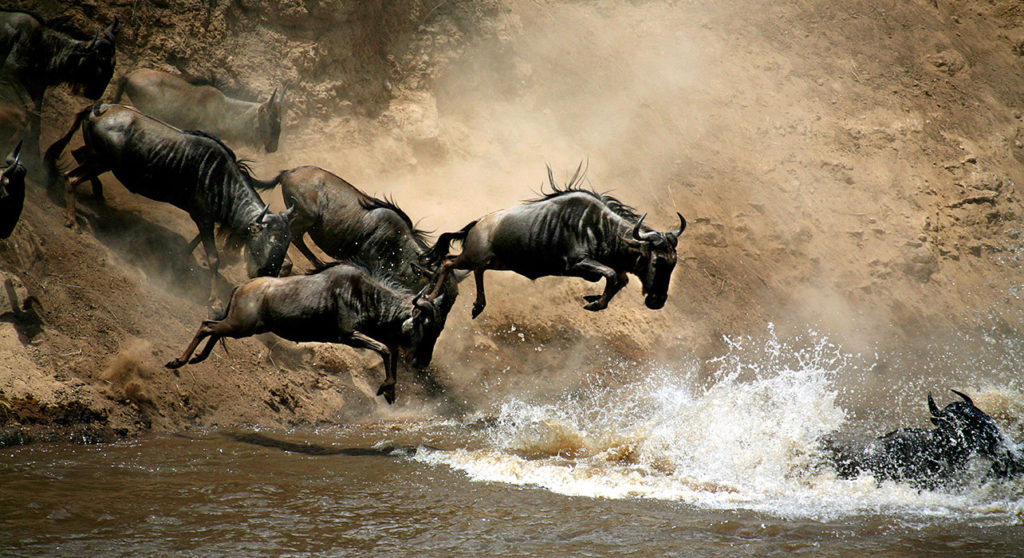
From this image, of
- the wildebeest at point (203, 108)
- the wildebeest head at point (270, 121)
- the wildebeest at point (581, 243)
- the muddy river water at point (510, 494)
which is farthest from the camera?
the wildebeest head at point (270, 121)

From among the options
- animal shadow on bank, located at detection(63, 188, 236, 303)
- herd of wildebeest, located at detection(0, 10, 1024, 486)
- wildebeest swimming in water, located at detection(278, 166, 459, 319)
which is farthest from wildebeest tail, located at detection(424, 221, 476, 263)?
animal shadow on bank, located at detection(63, 188, 236, 303)

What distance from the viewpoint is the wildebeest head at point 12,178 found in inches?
272

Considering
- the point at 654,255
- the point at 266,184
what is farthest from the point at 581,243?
the point at 266,184

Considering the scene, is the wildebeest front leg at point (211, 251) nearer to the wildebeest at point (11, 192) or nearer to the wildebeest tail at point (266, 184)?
the wildebeest tail at point (266, 184)

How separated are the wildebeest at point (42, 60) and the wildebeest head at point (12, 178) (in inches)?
95.6

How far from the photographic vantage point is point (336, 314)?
23.2 ft

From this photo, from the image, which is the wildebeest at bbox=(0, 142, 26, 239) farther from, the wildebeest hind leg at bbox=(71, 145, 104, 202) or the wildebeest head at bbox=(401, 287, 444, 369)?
the wildebeest head at bbox=(401, 287, 444, 369)

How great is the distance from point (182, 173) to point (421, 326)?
11.4 ft

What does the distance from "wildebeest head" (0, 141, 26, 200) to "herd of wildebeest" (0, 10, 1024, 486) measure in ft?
0.06

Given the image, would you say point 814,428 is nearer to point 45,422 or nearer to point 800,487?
point 800,487

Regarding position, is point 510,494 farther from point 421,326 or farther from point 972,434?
point 972,434

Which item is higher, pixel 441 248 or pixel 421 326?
pixel 441 248

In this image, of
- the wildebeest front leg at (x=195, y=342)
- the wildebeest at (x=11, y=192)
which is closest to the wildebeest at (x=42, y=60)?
the wildebeest at (x=11, y=192)

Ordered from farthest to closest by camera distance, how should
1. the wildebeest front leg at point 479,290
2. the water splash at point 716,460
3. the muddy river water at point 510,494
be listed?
1. the wildebeest front leg at point 479,290
2. the water splash at point 716,460
3. the muddy river water at point 510,494
